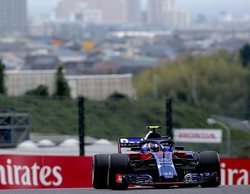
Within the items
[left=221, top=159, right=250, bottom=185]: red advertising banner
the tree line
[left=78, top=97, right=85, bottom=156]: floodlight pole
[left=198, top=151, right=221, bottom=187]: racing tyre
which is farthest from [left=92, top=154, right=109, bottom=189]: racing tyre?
the tree line

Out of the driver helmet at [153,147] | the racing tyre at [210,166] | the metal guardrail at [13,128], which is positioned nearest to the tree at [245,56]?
the metal guardrail at [13,128]

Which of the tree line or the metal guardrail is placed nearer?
the metal guardrail

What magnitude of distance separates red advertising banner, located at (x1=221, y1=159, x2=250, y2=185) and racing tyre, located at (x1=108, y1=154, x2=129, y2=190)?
4.73 metres

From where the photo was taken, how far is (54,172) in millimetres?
19844

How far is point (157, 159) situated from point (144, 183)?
1.08ft

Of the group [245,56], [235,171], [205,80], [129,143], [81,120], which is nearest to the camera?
[129,143]

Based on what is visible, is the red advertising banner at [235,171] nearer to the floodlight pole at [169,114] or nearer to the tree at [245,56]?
the floodlight pole at [169,114]

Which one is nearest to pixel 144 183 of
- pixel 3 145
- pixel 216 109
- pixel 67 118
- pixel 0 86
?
pixel 3 145

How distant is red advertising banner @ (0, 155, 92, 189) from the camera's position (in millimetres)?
19641

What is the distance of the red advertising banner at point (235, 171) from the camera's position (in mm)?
19938

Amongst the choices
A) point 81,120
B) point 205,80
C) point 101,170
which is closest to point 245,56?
point 205,80

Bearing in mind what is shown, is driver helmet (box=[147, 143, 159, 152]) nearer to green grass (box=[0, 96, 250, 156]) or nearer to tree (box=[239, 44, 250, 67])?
green grass (box=[0, 96, 250, 156])

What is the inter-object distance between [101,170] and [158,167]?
106 cm

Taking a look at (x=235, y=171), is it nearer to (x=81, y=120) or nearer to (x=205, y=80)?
(x=81, y=120)
